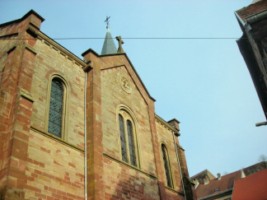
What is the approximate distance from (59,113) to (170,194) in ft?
25.5

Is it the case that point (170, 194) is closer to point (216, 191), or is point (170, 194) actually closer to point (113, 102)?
point (113, 102)

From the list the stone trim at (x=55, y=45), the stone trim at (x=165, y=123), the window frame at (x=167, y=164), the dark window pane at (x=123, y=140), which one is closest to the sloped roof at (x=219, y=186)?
the stone trim at (x=165, y=123)

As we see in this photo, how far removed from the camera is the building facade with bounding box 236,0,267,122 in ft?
29.2

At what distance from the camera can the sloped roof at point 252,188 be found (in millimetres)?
28700

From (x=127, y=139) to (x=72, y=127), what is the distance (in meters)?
3.62

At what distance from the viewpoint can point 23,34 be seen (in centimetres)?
1264

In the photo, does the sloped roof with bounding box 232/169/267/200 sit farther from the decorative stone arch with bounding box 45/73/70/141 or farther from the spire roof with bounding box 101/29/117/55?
the decorative stone arch with bounding box 45/73/70/141

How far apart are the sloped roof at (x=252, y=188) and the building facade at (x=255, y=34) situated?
867 inches

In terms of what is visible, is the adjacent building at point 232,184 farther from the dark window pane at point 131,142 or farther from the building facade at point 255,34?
the building facade at point 255,34

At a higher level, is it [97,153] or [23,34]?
[23,34]

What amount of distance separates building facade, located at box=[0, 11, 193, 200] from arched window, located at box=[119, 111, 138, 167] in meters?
0.05

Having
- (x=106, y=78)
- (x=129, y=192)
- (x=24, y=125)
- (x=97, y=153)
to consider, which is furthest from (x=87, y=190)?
(x=106, y=78)

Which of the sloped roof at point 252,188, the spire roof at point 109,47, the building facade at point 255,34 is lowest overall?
the building facade at point 255,34

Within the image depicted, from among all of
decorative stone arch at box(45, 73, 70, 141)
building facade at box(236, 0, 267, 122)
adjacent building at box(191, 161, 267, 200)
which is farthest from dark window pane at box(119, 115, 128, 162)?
adjacent building at box(191, 161, 267, 200)
